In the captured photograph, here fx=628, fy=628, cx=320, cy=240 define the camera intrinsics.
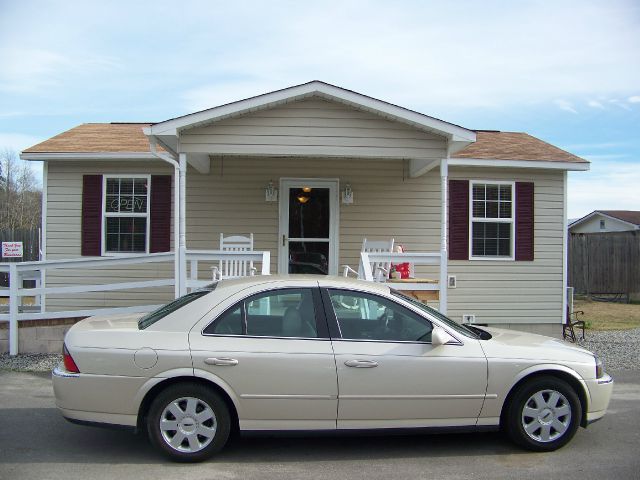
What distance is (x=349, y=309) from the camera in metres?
5.02

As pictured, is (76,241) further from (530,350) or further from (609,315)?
(609,315)

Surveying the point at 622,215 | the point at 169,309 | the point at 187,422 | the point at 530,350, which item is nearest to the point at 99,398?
the point at 187,422

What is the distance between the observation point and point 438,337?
4793 millimetres

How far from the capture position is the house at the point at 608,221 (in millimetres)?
31906

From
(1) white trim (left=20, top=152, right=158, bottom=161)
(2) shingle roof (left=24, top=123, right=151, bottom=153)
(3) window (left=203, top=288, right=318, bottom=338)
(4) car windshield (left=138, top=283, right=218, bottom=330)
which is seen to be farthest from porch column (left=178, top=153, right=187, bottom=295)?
(3) window (left=203, top=288, right=318, bottom=338)

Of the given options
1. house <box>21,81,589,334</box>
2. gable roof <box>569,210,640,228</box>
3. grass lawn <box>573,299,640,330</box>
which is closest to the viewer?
house <box>21,81,589,334</box>

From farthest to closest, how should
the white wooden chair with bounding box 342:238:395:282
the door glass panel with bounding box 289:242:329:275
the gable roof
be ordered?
the gable roof
the door glass panel with bounding box 289:242:329:275
the white wooden chair with bounding box 342:238:395:282

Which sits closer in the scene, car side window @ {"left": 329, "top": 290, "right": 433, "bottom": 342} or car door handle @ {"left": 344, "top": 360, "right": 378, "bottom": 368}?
car door handle @ {"left": 344, "top": 360, "right": 378, "bottom": 368}

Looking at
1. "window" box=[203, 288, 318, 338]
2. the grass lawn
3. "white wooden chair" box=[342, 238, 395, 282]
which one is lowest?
the grass lawn

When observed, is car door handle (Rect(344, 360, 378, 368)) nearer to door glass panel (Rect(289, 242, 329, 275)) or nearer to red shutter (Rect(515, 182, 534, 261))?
door glass panel (Rect(289, 242, 329, 275))

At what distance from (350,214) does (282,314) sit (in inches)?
254

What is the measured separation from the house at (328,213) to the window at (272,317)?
20.0 ft

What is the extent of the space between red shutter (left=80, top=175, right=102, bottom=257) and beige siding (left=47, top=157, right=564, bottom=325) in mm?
130

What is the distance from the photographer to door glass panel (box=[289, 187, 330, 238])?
11.3m
